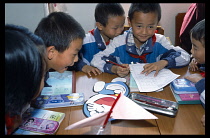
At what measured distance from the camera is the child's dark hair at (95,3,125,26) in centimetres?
150

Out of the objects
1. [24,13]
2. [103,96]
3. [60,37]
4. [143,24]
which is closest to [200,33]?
[143,24]

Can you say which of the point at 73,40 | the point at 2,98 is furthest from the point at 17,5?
the point at 2,98

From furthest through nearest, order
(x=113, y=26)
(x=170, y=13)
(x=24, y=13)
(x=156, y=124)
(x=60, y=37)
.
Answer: (x=170, y=13)
(x=24, y=13)
(x=113, y=26)
(x=60, y=37)
(x=156, y=124)

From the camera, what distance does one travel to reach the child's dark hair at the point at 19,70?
60cm

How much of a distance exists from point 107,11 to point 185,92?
2.80 feet

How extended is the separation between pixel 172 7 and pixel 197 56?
1.72m

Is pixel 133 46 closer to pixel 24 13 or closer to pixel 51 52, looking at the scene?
pixel 51 52

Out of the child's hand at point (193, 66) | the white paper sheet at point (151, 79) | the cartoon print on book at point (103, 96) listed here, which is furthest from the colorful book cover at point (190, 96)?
the child's hand at point (193, 66)

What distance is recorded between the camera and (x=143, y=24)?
4.08 feet

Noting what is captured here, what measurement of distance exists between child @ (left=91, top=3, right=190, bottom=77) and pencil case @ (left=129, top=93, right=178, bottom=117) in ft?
0.79

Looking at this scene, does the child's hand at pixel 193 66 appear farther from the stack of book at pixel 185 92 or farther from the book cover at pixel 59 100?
the book cover at pixel 59 100

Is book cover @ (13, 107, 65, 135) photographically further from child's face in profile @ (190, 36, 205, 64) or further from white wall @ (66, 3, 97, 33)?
white wall @ (66, 3, 97, 33)

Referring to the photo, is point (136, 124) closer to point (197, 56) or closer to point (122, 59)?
point (197, 56)

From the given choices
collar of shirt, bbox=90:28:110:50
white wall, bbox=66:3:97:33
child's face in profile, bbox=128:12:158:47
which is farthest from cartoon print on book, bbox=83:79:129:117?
white wall, bbox=66:3:97:33
